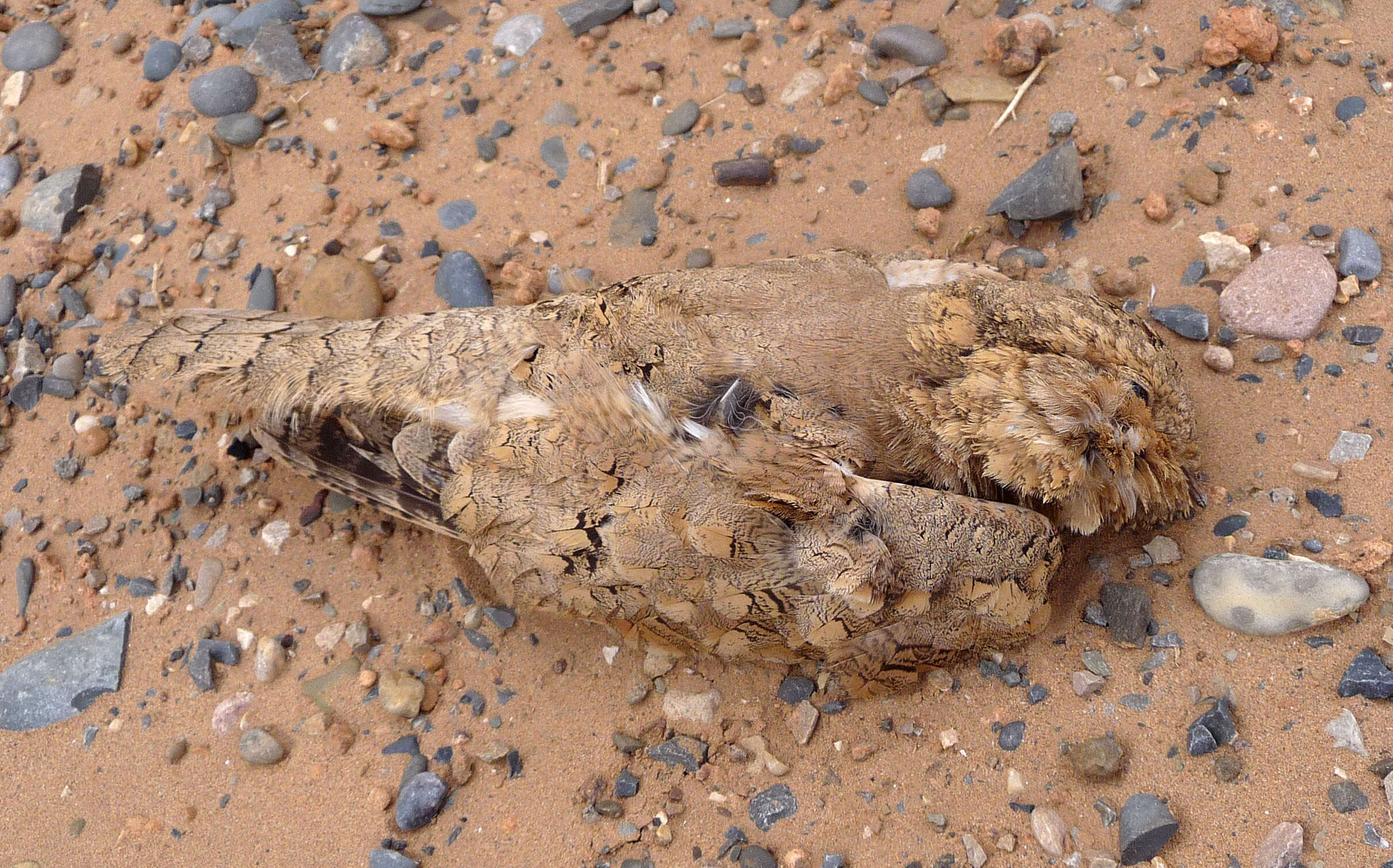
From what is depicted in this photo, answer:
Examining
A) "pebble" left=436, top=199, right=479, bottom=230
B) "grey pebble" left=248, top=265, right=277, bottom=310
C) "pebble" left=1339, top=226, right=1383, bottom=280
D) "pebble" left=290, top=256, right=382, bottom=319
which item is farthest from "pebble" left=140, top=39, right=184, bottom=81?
"pebble" left=1339, top=226, right=1383, bottom=280

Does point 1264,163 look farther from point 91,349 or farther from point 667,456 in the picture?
point 91,349

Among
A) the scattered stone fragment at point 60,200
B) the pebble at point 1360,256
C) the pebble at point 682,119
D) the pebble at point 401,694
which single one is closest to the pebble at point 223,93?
the scattered stone fragment at point 60,200

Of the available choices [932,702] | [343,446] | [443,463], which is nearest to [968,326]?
[932,702]

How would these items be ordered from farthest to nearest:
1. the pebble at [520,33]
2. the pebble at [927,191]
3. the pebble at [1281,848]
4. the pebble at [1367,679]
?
the pebble at [520,33], the pebble at [927,191], the pebble at [1367,679], the pebble at [1281,848]

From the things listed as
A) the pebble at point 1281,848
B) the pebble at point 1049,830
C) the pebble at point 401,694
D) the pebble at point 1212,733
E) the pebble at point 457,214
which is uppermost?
the pebble at point 457,214

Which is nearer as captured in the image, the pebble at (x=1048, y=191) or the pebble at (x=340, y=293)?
the pebble at (x=1048, y=191)

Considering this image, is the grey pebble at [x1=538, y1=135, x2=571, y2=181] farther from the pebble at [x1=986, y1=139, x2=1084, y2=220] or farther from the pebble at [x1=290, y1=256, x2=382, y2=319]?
the pebble at [x1=986, y1=139, x2=1084, y2=220]

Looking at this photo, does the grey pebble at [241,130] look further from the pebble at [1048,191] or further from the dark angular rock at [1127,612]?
the dark angular rock at [1127,612]
